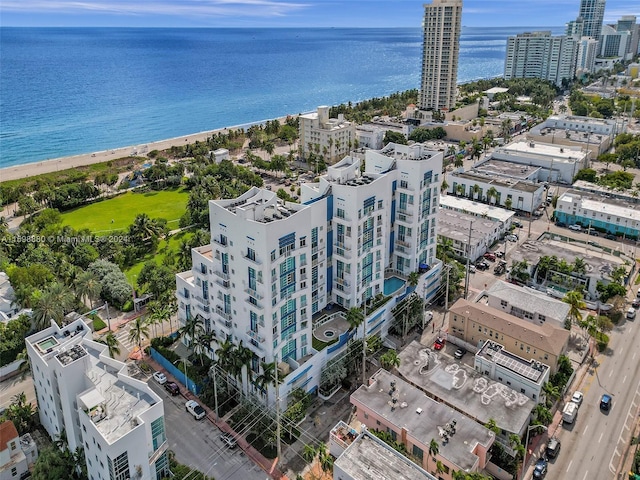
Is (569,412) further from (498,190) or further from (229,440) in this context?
(498,190)

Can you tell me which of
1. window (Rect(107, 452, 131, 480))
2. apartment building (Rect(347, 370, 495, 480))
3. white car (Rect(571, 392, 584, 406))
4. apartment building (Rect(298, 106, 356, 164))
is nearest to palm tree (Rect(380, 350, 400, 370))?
apartment building (Rect(347, 370, 495, 480))

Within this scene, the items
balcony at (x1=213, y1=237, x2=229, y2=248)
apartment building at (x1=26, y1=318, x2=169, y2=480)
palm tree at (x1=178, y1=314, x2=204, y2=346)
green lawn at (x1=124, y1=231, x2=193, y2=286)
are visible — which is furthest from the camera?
green lawn at (x1=124, y1=231, x2=193, y2=286)

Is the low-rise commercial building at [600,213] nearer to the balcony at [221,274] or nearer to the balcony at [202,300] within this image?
the balcony at [221,274]

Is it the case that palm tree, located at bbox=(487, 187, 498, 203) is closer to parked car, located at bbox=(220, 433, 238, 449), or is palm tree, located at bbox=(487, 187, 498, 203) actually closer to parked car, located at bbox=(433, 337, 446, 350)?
parked car, located at bbox=(433, 337, 446, 350)

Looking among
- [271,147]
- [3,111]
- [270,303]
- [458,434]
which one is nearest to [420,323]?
[458,434]

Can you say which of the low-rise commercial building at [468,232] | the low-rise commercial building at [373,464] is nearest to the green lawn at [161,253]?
the low-rise commercial building at [468,232]

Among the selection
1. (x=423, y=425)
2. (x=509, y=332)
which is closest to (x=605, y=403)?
(x=509, y=332)

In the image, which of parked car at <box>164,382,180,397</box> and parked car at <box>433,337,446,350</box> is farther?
parked car at <box>433,337,446,350</box>
